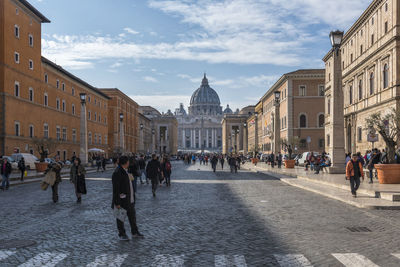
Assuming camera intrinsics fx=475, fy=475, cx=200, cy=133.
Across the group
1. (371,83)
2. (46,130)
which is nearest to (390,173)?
(371,83)

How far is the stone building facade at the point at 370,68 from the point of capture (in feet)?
112

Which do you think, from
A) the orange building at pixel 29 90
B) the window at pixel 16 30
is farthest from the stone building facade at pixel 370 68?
the window at pixel 16 30

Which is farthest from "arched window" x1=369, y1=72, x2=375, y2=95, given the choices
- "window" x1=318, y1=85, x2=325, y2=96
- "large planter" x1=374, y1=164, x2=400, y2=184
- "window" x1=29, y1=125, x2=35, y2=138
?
"window" x1=29, y1=125, x2=35, y2=138

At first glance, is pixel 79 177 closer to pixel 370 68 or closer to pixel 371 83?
pixel 371 83

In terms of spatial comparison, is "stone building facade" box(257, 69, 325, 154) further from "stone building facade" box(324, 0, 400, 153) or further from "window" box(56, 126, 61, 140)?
"window" box(56, 126, 61, 140)

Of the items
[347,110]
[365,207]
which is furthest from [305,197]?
[347,110]

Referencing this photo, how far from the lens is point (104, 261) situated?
6.90 metres

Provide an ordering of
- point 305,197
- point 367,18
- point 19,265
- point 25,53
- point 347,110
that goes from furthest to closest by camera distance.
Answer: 1. point 347,110
2. point 25,53
3. point 367,18
4. point 305,197
5. point 19,265

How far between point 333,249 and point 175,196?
1001cm

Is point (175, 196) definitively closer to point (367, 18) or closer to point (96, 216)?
point (96, 216)

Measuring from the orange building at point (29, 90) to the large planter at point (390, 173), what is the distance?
31.7 metres

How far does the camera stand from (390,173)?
18.4 m

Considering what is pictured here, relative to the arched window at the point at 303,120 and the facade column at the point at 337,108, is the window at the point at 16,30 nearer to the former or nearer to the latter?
the facade column at the point at 337,108

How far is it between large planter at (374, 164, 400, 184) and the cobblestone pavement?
4.98 metres
